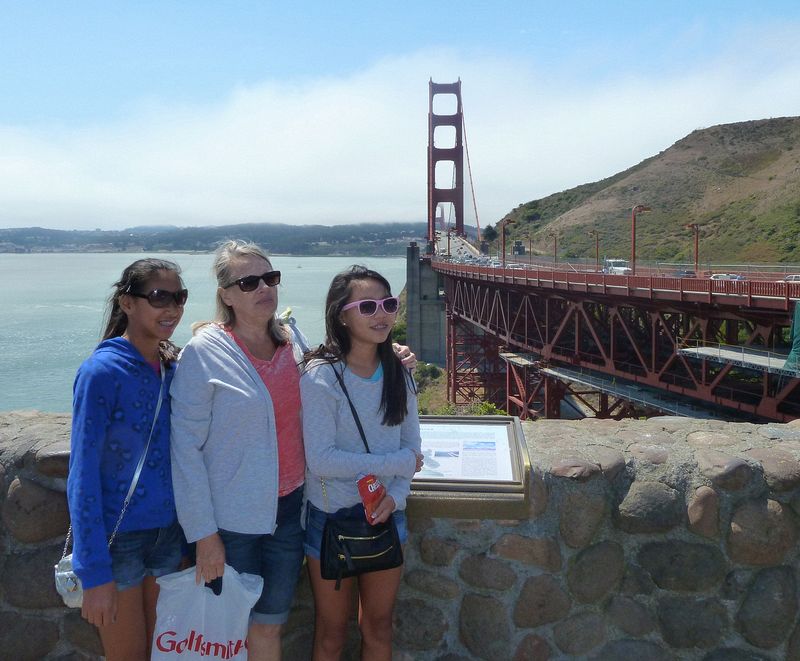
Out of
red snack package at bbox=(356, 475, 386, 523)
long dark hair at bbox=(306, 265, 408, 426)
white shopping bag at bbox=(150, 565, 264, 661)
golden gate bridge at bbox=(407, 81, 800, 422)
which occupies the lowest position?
golden gate bridge at bbox=(407, 81, 800, 422)

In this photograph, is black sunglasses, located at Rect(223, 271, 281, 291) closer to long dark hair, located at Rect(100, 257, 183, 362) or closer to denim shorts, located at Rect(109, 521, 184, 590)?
long dark hair, located at Rect(100, 257, 183, 362)

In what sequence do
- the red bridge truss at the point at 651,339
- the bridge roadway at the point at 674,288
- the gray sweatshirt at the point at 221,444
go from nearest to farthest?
1. the gray sweatshirt at the point at 221,444
2. the bridge roadway at the point at 674,288
3. the red bridge truss at the point at 651,339

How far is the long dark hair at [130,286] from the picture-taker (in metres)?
1.99

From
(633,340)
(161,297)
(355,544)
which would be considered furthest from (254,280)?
(633,340)

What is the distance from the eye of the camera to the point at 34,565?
2.32 metres

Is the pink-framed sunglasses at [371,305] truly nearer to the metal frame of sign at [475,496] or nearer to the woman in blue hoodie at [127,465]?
the woman in blue hoodie at [127,465]

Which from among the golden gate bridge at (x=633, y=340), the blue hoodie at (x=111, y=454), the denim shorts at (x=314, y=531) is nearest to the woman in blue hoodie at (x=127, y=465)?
the blue hoodie at (x=111, y=454)

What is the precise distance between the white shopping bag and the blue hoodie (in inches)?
6.9

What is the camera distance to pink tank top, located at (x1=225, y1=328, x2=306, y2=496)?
2.00 metres

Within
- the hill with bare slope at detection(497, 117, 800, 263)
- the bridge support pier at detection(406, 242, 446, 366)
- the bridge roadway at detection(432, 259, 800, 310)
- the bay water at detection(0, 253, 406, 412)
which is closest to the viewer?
the bridge roadway at detection(432, 259, 800, 310)

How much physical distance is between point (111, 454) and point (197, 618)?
0.49 m

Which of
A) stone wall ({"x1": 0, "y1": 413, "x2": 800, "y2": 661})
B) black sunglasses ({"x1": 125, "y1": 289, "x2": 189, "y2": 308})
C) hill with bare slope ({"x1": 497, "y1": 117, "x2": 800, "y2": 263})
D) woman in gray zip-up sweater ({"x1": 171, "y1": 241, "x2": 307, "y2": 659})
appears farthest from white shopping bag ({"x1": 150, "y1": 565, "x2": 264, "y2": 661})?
hill with bare slope ({"x1": 497, "y1": 117, "x2": 800, "y2": 263})

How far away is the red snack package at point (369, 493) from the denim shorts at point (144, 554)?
1.73ft

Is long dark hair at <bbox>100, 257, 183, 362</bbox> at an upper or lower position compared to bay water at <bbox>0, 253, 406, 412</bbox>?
upper
